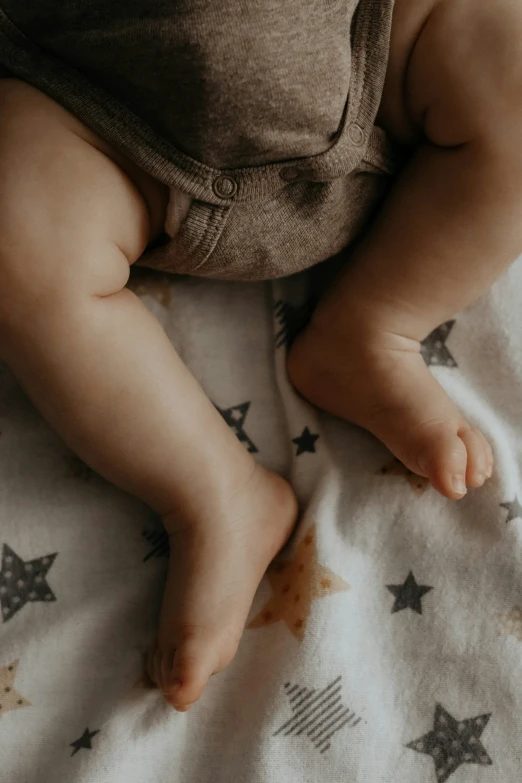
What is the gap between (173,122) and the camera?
63 cm

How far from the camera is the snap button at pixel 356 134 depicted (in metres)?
0.67

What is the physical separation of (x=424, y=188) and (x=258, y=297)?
0.76ft

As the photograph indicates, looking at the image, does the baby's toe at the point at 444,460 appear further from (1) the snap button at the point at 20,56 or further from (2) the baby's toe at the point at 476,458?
(1) the snap button at the point at 20,56

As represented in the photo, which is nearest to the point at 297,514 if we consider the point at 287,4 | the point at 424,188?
the point at 424,188

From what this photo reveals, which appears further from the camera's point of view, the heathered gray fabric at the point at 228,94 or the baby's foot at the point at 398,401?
the baby's foot at the point at 398,401

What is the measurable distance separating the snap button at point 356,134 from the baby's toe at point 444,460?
28cm

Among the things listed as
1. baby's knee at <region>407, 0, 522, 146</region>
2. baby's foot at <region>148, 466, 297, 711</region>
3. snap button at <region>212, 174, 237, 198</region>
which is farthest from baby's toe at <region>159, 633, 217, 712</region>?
baby's knee at <region>407, 0, 522, 146</region>

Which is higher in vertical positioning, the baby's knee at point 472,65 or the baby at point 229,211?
the baby's knee at point 472,65

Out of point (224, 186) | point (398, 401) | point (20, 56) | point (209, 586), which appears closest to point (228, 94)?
point (224, 186)

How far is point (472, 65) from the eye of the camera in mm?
663

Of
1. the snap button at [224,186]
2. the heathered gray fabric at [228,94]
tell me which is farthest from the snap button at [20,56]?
the snap button at [224,186]

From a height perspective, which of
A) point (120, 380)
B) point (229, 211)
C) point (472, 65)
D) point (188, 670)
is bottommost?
point (188, 670)

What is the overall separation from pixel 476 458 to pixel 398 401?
0.09 metres

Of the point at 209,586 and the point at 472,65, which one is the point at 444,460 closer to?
the point at 209,586
